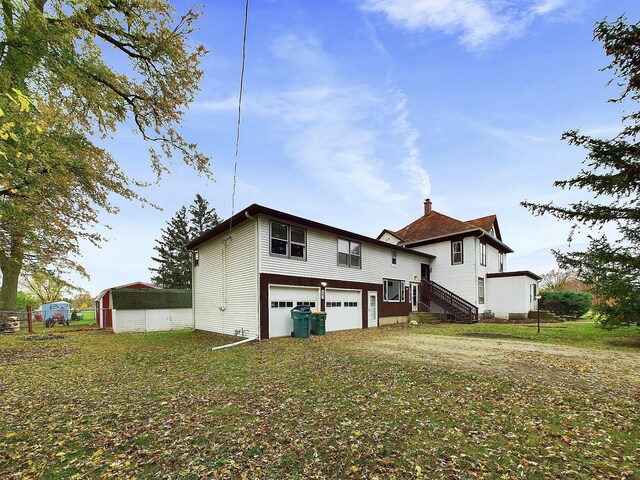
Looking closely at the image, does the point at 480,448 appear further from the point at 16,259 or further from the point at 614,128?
the point at 16,259

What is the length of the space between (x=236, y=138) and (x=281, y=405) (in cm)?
757

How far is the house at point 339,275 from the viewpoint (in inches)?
501

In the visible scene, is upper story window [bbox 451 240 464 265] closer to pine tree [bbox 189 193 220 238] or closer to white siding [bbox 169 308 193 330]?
white siding [bbox 169 308 193 330]

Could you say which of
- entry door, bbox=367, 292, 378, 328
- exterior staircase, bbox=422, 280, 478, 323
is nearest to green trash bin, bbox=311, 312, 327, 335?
entry door, bbox=367, 292, 378, 328

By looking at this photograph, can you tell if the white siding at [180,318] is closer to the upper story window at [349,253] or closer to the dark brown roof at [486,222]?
the upper story window at [349,253]

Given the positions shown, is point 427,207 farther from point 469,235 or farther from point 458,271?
point 458,271

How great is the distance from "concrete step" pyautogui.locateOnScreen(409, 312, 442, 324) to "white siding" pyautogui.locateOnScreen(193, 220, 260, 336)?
1184 centimetres

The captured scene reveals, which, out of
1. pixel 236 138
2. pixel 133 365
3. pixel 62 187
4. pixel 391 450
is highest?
pixel 236 138

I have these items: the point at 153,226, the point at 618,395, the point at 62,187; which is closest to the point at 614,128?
the point at 618,395

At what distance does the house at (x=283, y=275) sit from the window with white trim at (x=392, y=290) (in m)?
0.06

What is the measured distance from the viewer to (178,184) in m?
15.5

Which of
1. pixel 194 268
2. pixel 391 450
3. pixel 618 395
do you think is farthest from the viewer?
pixel 194 268

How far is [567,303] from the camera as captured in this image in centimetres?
2445

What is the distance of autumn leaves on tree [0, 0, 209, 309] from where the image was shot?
9531 millimetres
